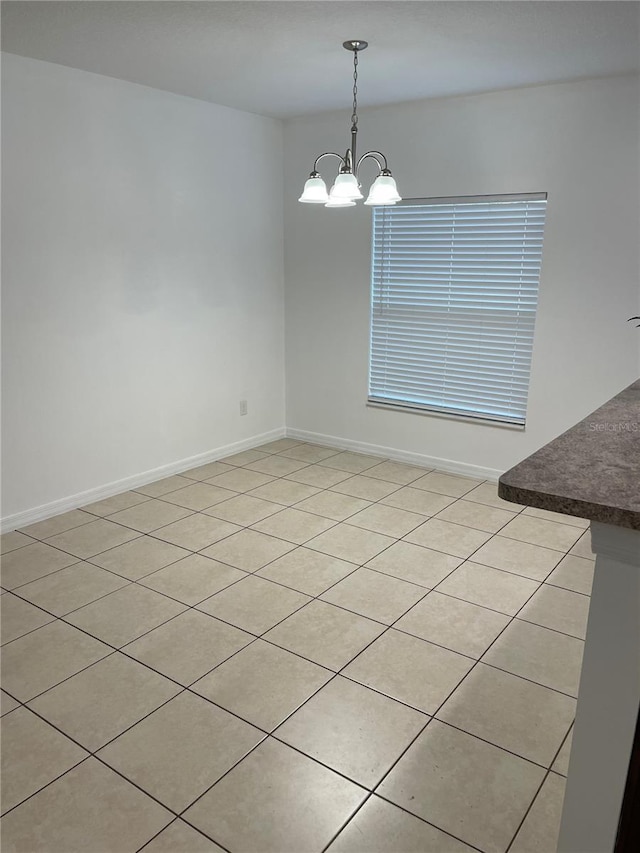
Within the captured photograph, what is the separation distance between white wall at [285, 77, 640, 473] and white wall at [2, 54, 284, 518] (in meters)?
0.45

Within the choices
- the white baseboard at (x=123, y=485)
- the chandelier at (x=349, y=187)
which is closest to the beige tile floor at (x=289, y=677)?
the white baseboard at (x=123, y=485)

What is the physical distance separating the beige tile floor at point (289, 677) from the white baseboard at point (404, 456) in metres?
0.65

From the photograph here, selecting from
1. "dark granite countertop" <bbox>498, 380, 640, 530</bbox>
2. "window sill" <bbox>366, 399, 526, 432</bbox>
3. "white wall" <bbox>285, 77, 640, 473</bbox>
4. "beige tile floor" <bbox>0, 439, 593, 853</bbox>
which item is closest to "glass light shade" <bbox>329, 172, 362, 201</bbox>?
"white wall" <bbox>285, 77, 640, 473</bbox>

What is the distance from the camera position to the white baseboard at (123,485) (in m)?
3.64

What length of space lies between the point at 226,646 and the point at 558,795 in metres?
1.29

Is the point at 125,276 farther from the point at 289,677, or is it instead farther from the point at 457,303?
the point at 289,677

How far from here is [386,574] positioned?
10.3ft

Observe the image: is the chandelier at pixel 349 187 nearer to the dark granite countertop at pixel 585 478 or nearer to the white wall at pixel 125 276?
the white wall at pixel 125 276

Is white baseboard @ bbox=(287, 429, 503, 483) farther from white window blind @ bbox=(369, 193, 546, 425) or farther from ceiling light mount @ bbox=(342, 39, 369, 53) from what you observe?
ceiling light mount @ bbox=(342, 39, 369, 53)

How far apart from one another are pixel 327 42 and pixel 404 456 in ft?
9.39

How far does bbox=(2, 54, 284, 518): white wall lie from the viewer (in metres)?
3.45

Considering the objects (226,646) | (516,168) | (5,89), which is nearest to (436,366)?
(516,168)

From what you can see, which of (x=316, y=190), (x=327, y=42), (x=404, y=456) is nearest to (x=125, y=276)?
(x=316, y=190)

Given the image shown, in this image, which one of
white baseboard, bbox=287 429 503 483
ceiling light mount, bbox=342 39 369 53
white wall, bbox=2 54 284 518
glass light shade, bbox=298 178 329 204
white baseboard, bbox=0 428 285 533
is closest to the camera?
ceiling light mount, bbox=342 39 369 53
